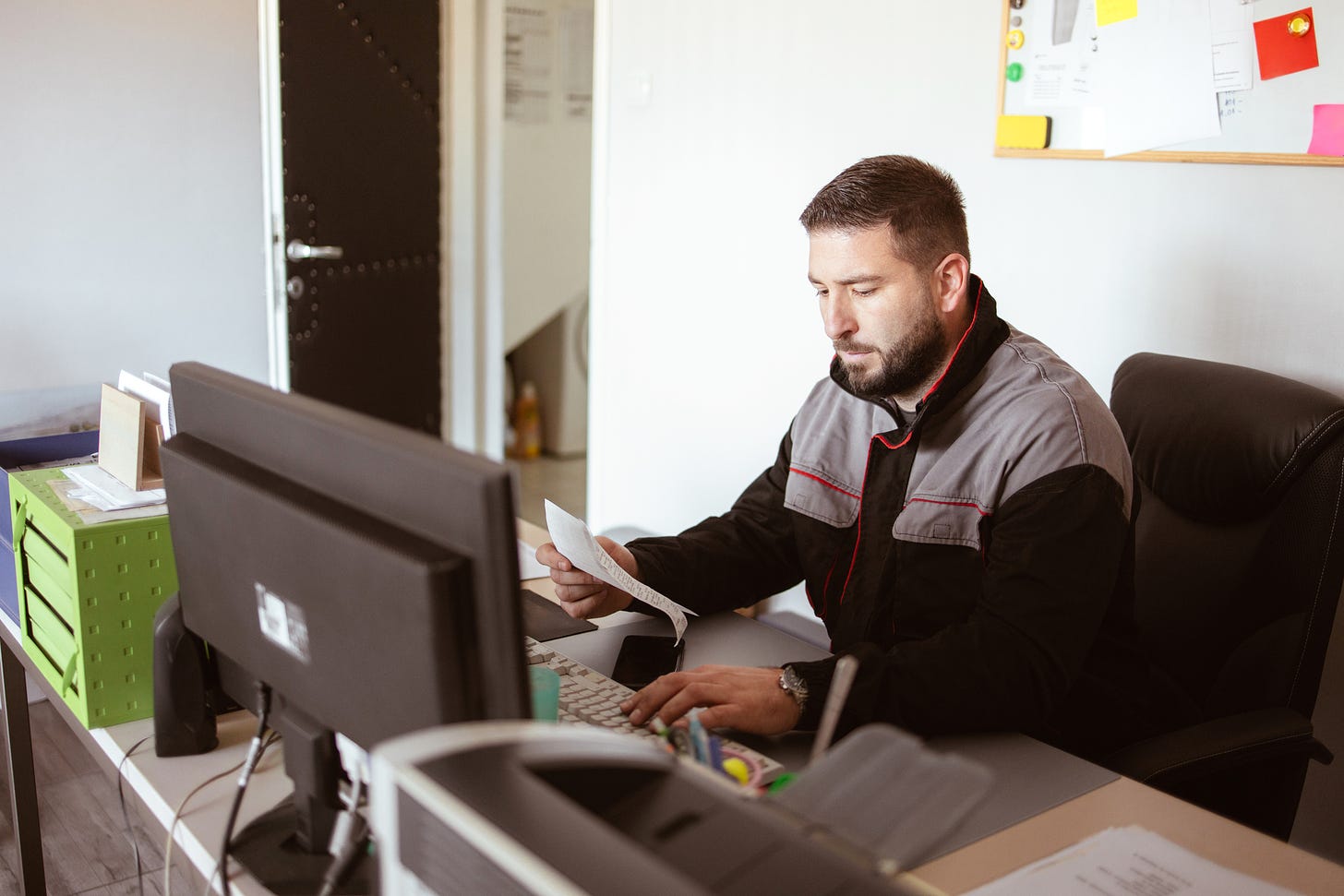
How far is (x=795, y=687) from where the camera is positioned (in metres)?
1.18

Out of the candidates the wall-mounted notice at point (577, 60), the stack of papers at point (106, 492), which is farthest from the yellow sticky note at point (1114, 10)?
the wall-mounted notice at point (577, 60)

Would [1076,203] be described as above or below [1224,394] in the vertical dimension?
above

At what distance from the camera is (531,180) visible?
14.2 feet

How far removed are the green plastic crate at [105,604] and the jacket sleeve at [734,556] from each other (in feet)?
1.96

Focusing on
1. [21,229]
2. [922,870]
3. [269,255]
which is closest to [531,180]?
[269,255]

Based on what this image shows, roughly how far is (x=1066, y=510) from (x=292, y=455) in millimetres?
883

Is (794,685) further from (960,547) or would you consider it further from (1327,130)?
(1327,130)

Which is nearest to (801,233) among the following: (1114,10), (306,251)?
(1114,10)

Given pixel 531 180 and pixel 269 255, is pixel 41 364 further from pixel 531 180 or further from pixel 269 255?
pixel 531 180

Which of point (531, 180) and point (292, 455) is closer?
point (292, 455)

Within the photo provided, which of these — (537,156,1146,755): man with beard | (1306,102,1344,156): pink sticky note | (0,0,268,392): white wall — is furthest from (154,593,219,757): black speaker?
(0,0,268,392): white wall

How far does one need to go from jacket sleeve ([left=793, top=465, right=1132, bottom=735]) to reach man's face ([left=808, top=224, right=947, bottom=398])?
24cm

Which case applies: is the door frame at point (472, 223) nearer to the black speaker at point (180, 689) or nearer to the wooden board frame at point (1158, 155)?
the wooden board frame at point (1158, 155)

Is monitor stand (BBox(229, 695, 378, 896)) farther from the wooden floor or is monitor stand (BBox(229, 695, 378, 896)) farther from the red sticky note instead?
the red sticky note
